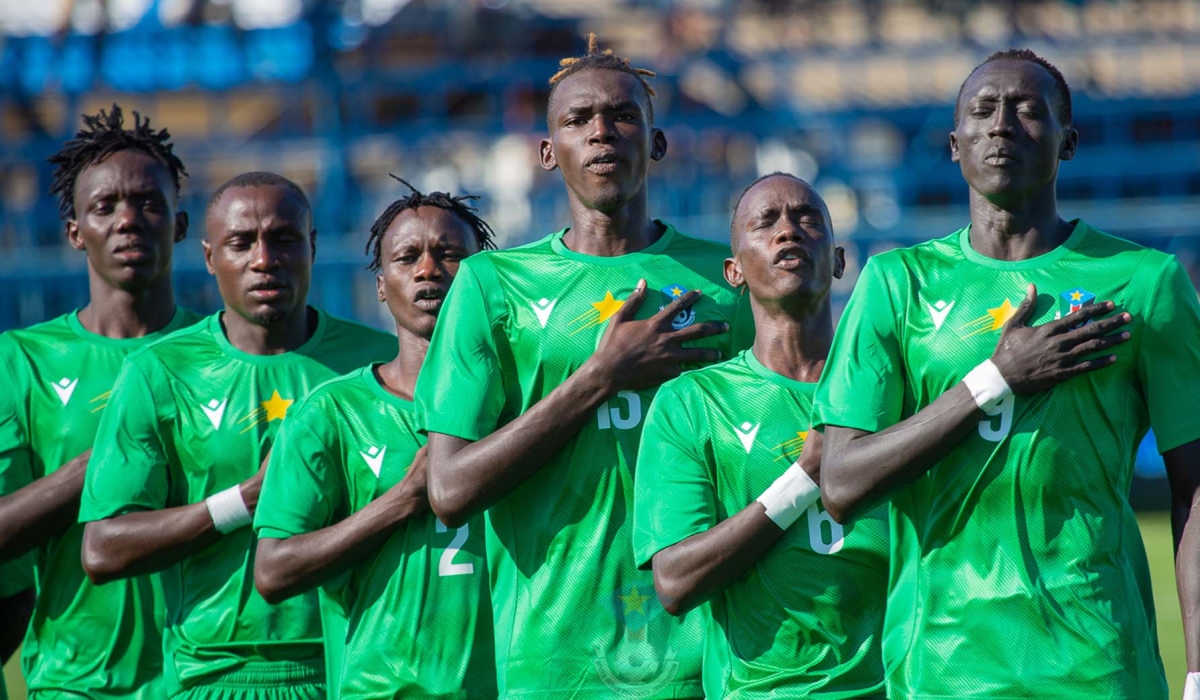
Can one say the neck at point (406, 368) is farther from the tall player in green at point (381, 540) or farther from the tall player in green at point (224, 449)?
the tall player in green at point (224, 449)

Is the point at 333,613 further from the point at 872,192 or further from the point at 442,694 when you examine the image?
the point at 872,192

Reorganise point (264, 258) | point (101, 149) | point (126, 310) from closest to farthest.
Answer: point (264, 258) < point (126, 310) < point (101, 149)

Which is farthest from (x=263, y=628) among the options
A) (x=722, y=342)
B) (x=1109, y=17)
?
(x=1109, y=17)

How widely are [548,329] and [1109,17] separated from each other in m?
21.5

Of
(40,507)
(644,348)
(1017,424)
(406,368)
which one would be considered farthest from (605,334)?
(40,507)

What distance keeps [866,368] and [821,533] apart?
1.72 feet

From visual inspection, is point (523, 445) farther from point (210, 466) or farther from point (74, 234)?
point (74, 234)

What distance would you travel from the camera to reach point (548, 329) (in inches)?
178

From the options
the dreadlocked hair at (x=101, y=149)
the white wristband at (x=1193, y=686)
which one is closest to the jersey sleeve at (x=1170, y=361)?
the white wristband at (x=1193, y=686)

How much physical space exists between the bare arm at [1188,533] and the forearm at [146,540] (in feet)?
9.28

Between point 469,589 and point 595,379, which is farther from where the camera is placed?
point 469,589

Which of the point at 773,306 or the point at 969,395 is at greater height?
the point at 773,306

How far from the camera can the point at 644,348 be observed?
14.2ft

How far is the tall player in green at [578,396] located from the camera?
14.3 feet
